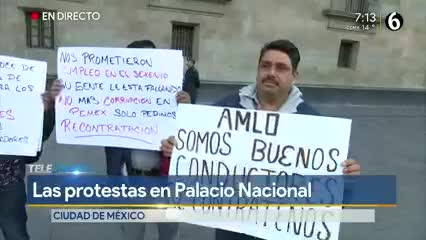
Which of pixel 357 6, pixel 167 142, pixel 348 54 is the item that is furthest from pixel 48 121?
pixel 357 6

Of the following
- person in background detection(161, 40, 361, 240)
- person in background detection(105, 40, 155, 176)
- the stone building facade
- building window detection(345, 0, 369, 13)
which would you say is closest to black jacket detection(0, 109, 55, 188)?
person in background detection(105, 40, 155, 176)

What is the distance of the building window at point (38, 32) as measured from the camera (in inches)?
470

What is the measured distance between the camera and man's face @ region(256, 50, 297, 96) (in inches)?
78.7

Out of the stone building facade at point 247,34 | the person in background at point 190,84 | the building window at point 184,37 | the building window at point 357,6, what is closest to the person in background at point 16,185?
the person in background at point 190,84

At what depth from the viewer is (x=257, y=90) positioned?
2090mm

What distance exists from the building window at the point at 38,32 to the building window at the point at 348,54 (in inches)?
375

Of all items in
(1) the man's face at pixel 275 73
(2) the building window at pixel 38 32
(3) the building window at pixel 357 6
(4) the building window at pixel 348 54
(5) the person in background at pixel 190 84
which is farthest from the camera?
(4) the building window at pixel 348 54

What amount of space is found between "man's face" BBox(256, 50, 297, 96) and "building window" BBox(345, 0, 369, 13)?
49.9 feet

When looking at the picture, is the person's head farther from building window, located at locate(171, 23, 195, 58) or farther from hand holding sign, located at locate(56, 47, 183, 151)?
building window, located at locate(171, 23, 195, 58)

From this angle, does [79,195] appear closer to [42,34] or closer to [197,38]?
[42,34]

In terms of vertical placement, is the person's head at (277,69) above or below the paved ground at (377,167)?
above

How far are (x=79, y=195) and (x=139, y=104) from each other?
0.74m

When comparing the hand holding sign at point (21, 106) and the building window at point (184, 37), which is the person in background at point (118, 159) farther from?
the building window at point (184, 37)

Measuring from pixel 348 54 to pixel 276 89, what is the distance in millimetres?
15498
